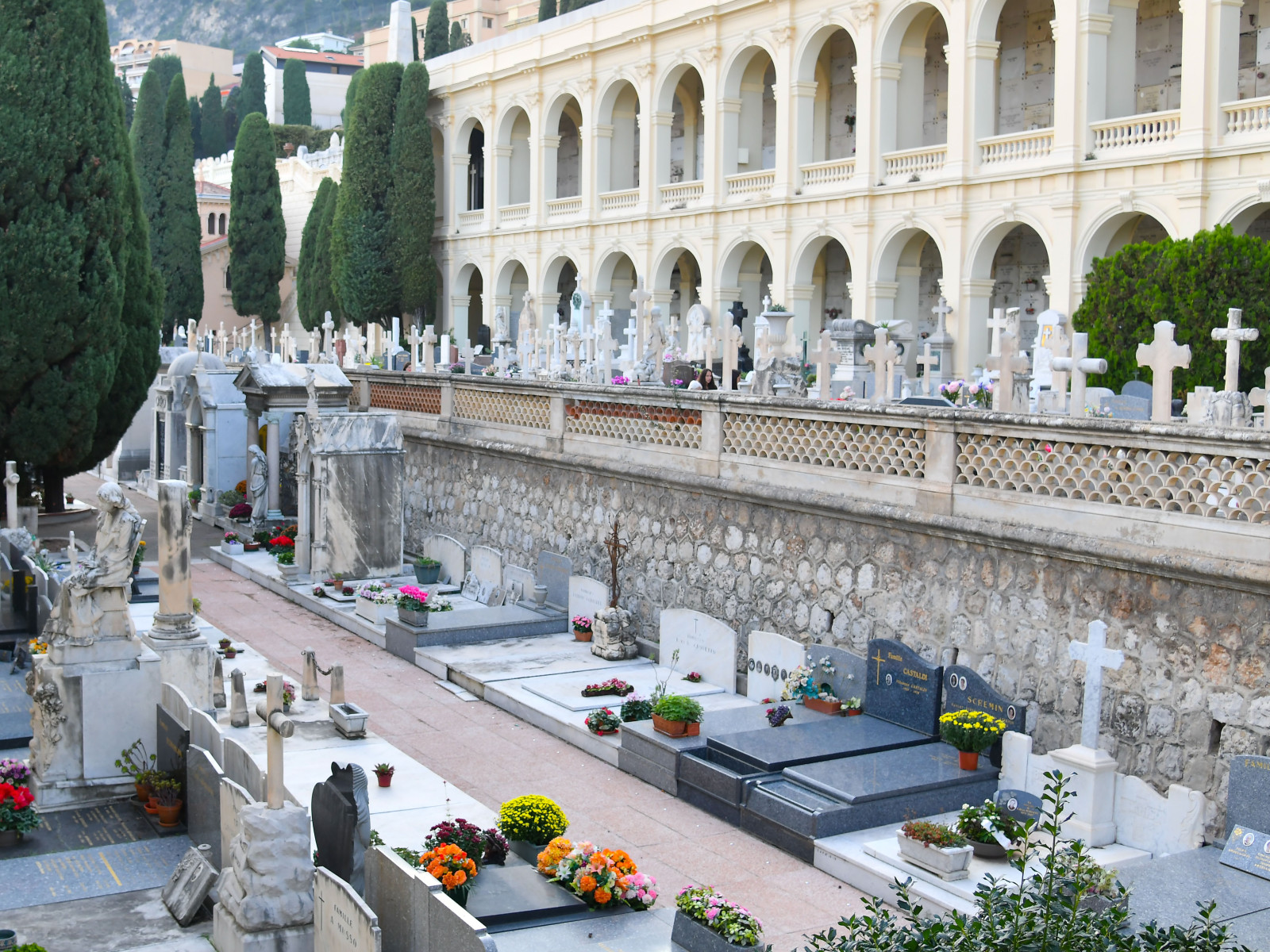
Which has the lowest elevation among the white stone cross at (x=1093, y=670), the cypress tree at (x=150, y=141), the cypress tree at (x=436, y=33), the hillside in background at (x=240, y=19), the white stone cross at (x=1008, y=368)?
the white stone cross at (x=1093, y=670)

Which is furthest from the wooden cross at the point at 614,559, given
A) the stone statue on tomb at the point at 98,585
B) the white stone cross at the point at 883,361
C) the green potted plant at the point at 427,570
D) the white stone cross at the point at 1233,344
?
the white stone cross at the point at 1233,344

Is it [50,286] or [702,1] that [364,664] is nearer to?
[50,286]

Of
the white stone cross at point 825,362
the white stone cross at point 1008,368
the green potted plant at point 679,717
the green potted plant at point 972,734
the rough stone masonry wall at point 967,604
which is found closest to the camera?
the rough stone masonry wall at point 967,604

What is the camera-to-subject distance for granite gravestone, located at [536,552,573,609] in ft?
56.2

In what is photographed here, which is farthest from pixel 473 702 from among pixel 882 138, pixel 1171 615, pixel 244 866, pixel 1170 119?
pixel 882 138

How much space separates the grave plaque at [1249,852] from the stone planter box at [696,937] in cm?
344

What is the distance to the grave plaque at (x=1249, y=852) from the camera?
8.66 metres

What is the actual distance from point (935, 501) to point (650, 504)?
16.0 feet

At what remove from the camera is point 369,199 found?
43.2 m

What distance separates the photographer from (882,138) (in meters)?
29.0

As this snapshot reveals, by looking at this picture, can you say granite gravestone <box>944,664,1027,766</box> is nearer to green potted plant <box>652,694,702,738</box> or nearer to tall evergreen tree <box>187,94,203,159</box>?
green potted plant <box>652,694,702,738</box>

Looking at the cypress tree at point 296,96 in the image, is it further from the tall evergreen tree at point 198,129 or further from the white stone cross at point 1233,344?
the white stone cross at point 1233,344

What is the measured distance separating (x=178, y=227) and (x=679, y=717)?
4154cm

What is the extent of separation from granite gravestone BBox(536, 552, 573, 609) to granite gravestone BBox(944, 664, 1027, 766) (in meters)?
6.53
